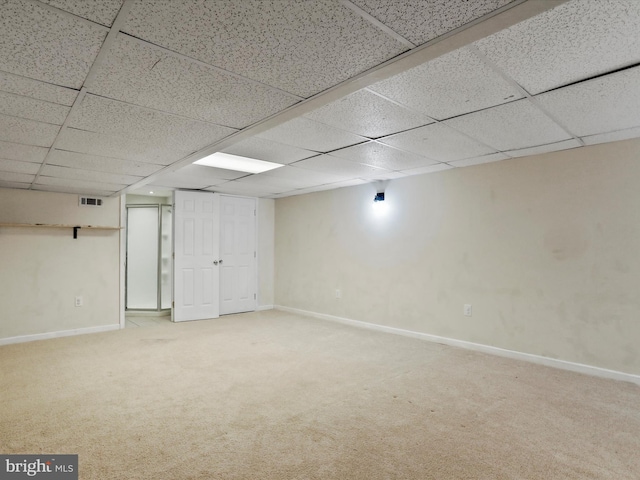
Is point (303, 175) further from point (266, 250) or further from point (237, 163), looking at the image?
point (266, 250)

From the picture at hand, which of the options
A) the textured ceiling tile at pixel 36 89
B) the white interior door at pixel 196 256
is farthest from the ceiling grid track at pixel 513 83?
the white interior door at pixel 196 256

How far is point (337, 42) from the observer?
4.92 feet

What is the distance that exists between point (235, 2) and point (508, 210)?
12.0ft

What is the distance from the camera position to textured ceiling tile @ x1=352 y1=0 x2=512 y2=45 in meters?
1.25

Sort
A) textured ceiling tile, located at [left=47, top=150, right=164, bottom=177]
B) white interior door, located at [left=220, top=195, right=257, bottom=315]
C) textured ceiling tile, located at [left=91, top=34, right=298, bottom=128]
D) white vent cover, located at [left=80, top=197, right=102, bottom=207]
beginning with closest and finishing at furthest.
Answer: textured ceiling tile, located at [left=91, top=34, right=298, bottom=128], textured ceiling tile, located at [left=47, top=150, right=164, bottom=177], white vent cover, located at [left=80, top=197, right=102, bottom=207], white interior door, located at [left=220, top=195, right=257, bottom=315]

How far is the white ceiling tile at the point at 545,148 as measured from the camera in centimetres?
335

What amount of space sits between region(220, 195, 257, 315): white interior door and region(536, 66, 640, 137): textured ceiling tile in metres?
5.20

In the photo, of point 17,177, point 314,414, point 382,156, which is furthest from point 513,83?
point 17,177

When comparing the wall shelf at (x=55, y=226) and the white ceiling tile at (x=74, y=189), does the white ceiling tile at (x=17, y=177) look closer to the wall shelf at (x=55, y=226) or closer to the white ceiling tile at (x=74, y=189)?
the white ceiling tile at (x=74, y=189)

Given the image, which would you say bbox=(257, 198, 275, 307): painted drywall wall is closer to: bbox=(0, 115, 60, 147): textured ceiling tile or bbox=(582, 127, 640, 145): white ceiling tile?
bbox=(0, 115, 60, 147): textured ceiling tile

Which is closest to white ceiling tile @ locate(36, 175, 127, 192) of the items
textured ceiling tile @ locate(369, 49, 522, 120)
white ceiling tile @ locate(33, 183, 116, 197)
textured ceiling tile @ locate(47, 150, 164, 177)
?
white ceiling tile @ locate(33, 183, 116, 197)

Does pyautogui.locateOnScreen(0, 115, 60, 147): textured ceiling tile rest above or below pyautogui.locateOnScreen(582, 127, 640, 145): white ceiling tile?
below

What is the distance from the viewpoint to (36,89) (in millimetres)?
1911

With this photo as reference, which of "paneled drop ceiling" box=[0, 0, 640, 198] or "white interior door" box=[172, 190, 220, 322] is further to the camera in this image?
"white interior door" box=[172, 190, 220, 322]
